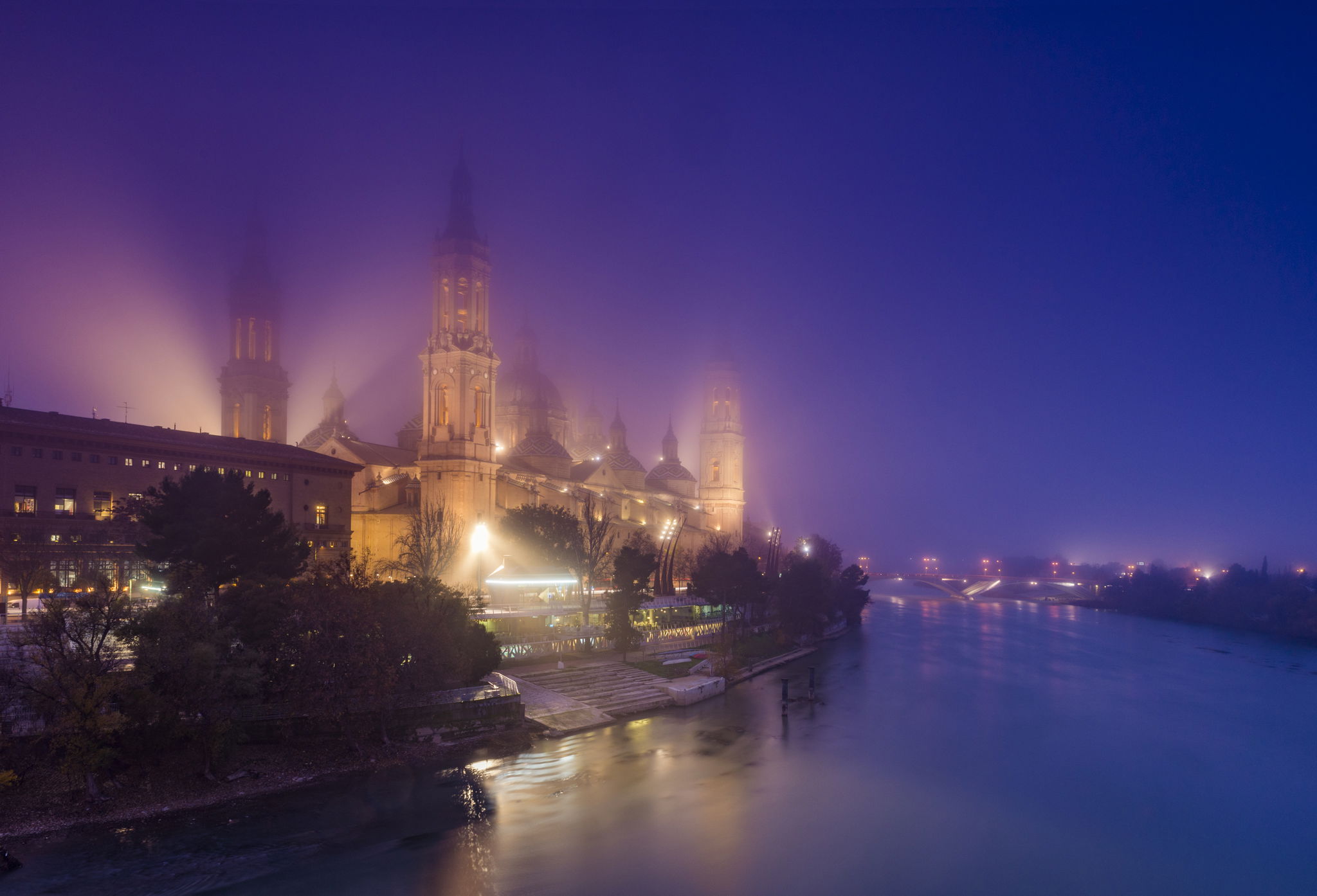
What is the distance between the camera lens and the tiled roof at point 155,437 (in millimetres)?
33719

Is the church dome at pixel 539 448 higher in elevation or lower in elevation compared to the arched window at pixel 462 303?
lower

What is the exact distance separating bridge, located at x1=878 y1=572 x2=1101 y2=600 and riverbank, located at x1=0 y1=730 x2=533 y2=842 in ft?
378

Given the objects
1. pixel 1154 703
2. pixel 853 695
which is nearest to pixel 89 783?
pixel 853 695

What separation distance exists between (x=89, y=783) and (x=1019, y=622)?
82098 millimetres

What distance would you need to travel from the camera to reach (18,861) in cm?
1458

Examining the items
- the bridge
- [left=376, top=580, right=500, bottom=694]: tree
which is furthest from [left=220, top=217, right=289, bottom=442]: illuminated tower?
the bridge

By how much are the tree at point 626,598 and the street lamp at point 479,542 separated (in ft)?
45.7

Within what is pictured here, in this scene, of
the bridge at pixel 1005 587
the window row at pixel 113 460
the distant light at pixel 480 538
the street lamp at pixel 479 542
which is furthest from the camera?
the bridge at pixel 1005 587

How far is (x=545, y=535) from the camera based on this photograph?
4553 cm

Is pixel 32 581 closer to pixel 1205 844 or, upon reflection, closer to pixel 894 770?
pixel 894 770

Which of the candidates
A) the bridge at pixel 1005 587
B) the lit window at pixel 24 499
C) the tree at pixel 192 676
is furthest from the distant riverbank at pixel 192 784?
the bridge at pixel 1005 587

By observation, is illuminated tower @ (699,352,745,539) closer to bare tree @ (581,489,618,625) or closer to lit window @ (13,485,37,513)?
bare tree @ (581,489,618,625)

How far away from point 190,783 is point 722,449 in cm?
7328

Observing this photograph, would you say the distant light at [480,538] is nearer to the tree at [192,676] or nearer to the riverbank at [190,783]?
the riverbank at [190,783]
